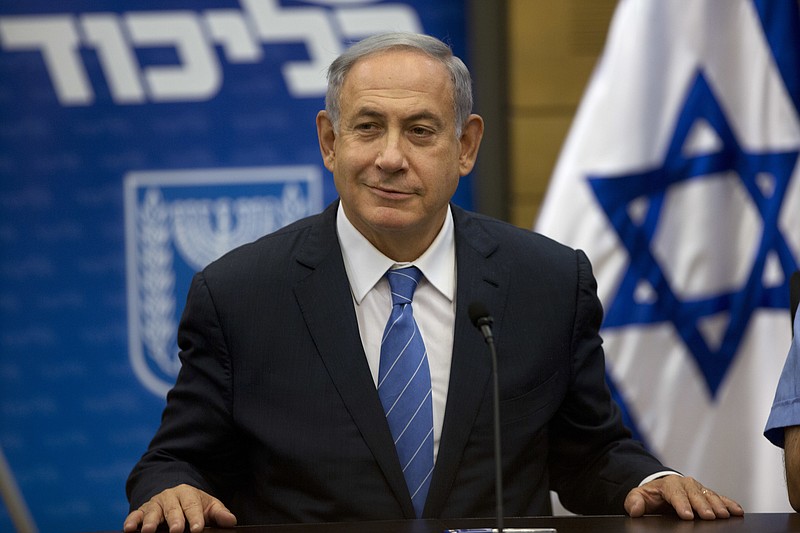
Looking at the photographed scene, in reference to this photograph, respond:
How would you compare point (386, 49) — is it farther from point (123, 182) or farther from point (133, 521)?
point (123, 182)

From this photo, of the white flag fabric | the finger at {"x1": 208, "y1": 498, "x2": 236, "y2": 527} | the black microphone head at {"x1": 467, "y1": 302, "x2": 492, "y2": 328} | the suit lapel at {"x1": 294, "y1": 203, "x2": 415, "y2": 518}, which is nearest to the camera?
the black microphone head at {"x1": 467, "y1": 302, "x2": 492, "y2": 328}

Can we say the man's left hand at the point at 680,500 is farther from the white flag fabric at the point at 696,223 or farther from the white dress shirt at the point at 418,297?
the white flag fabric at the point at 696,223

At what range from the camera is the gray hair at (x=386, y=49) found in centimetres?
209

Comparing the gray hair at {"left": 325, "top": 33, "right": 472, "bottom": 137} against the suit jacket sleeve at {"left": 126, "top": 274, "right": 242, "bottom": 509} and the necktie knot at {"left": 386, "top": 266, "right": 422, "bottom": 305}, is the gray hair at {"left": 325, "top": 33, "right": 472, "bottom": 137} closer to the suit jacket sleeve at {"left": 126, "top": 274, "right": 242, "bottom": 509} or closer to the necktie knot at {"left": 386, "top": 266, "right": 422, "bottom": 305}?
the necktie knot at {"left": 386, "top": 266, "right": 422, "bottom": 305}

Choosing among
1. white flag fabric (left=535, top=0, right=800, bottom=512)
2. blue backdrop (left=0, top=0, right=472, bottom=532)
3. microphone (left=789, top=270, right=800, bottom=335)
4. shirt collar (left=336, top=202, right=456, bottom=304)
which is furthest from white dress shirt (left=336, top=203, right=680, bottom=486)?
blue backdrop (left=0, top=0, right=472, bottom=532)

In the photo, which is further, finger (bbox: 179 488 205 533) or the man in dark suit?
the man in dark suit

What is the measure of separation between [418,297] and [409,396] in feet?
0.75

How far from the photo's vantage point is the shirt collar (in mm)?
2111

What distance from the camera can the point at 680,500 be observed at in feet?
5.77

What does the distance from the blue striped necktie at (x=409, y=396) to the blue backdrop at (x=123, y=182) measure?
1.67 m

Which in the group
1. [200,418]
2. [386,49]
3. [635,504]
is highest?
[386,49]

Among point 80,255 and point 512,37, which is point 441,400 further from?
point 80,255

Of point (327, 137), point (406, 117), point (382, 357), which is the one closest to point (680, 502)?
point (382, 357)

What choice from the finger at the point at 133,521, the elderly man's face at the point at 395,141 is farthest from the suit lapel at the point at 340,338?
the finger at the point at 133,521
